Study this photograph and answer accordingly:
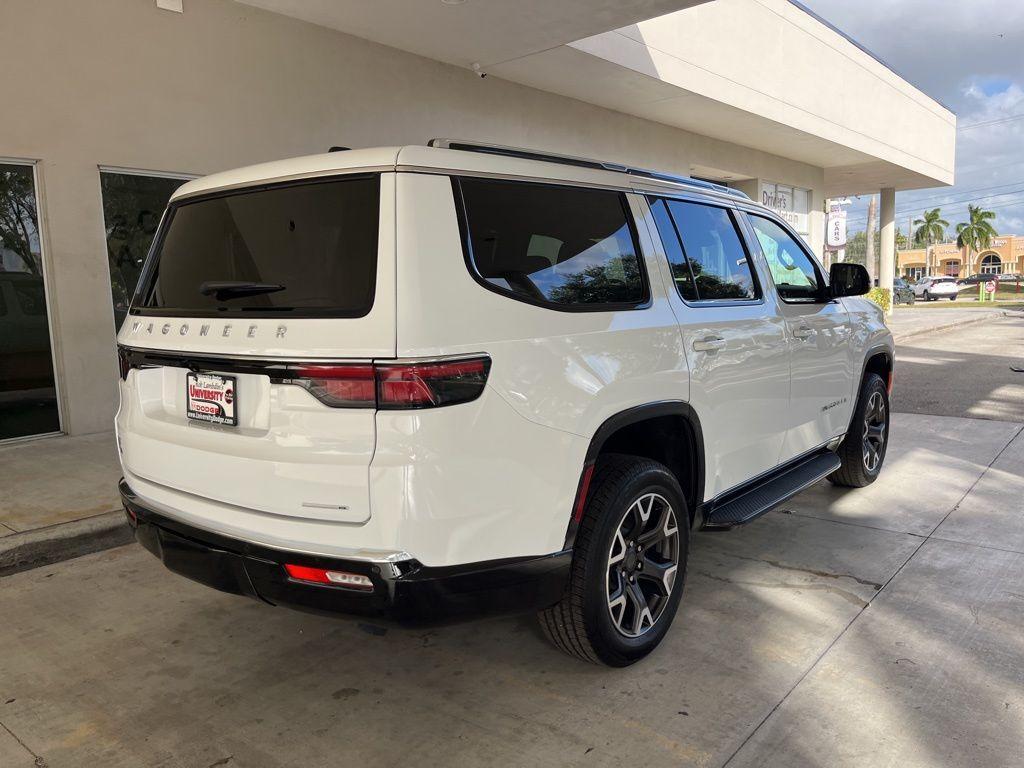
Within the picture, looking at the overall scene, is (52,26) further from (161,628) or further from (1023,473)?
(1023,473)

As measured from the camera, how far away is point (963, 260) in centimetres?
9188

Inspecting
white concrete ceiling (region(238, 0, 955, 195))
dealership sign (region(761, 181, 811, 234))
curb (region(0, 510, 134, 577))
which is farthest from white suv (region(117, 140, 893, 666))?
dealership sign (region(761, 181, 811, 234))

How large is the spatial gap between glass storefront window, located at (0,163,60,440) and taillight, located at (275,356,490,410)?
20.0ft

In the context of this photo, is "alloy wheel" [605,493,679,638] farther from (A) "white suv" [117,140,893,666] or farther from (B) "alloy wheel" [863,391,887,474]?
(B) "alloy wheel" [863,391,887,474]

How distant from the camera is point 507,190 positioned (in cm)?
283

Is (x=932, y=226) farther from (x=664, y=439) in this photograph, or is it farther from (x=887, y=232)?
(x=664, y=439)

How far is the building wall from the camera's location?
6934 mm

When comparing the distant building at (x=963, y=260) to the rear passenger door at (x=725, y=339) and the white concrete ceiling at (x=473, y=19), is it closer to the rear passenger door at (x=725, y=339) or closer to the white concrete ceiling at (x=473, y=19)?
the white concrete ceiling at (x=473, y=19)

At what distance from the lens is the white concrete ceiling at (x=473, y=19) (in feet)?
26.5

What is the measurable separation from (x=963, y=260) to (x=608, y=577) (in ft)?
344

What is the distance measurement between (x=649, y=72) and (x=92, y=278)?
25.4 ft

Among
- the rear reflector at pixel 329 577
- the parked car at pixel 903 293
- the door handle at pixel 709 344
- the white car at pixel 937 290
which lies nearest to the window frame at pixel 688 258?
the door handle at pixel 709 344

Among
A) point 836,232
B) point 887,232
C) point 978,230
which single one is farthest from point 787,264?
point 978,230

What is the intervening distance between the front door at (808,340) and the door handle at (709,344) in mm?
813
